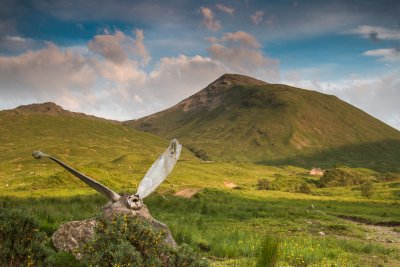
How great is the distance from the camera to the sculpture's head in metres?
11.1

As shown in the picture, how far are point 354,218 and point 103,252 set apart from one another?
40.8m

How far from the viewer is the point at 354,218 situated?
43.7 meters

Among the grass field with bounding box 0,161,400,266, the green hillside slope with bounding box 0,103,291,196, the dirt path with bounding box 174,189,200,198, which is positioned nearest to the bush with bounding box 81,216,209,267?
the grass field with bounding box 0,161,400,266

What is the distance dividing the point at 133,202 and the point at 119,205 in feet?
1.20

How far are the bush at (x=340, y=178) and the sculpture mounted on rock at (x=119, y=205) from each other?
90582 millimetres

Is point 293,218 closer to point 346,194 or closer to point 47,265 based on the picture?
point 47,265

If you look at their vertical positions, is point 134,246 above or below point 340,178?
above

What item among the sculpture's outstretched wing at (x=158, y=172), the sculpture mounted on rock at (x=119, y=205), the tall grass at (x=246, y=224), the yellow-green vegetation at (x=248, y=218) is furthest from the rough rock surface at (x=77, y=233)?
the yellow-green vegetation at (x=248, y=218)

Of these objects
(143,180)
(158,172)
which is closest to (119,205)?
(143,180)

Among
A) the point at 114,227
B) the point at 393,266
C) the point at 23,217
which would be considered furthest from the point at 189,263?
the point at 393,266

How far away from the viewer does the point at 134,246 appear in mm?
7656

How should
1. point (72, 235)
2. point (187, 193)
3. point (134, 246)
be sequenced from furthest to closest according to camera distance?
1. point (187, 193)
2. point (72, 235)
3. point (134, 246)

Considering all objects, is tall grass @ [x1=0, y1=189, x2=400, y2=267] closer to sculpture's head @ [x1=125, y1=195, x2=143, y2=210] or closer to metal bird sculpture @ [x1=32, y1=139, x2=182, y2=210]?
metal bird sculpture @ [x1=32, y1=139, x2=182, y2=210]

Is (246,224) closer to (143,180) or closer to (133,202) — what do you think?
(143,180)
